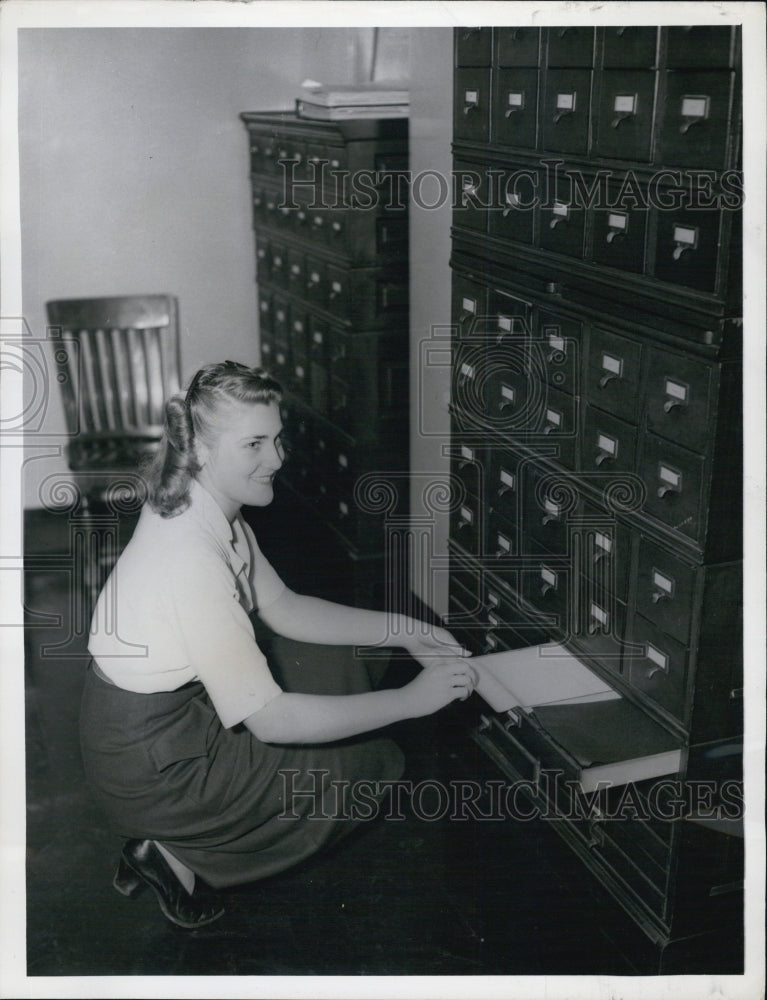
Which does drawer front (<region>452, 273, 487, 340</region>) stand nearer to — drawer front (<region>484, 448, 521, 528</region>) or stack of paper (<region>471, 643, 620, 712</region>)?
drawer front (<region>484, 448, 521, 528</region>)

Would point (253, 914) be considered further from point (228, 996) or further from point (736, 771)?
point (736, 771)

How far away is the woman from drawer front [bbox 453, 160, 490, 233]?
1.83 feet

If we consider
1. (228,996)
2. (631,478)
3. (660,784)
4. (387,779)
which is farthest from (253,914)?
(631,478)

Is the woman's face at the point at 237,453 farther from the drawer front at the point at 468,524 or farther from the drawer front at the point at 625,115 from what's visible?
the drawer front at the point at 625,115

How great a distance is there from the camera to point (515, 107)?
5.99 feet

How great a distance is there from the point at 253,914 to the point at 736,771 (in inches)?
37.3

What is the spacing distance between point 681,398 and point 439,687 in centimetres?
68

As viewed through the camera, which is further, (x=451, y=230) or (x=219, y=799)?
(x=451, y=230)

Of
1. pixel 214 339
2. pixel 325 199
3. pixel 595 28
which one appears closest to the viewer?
pixel 595 28

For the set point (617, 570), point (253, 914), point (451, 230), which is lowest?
point (253, 914)

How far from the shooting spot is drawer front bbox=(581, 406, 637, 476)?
173 centimetres

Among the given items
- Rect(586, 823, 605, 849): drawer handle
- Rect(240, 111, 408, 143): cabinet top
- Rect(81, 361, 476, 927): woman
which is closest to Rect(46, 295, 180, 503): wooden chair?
Rect(81, 361, 476, 927): woman

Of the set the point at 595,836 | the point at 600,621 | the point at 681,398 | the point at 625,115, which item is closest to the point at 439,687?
the point at 600,621

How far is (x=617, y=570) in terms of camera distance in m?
1.82
